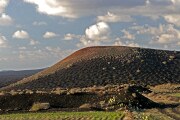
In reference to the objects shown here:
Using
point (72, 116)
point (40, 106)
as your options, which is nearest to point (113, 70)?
point (40, 106)

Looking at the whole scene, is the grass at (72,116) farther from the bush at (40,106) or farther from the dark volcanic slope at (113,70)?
the dark volcanic slope at (113,70)

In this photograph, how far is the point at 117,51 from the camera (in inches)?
5384

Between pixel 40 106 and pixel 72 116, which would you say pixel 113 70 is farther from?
pixel 72 116

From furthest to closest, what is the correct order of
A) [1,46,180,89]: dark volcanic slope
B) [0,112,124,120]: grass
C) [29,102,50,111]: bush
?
[1,46,180,89]: dark volcanic slope → [29,102,50,111]: bush → [0,112,124,120]: grass

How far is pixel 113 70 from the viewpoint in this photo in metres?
116

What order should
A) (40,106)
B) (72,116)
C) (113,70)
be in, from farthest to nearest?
(113,70)
(40,106)
(72,116)

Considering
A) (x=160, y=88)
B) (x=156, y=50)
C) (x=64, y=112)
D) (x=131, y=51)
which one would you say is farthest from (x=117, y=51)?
(x=64, y=112)

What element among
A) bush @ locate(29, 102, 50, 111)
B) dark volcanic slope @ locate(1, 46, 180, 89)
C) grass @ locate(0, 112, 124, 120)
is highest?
dark volcanic slope @ locate(1, 46, 180, 89)

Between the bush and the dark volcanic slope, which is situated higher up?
the dark volcanic slope

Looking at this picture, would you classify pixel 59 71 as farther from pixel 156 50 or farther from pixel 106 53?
pixel 156 50

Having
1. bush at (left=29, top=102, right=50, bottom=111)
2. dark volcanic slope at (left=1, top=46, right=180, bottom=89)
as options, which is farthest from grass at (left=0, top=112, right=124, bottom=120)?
dark volcanic slope at (left=1, top=46, right=180, bottom=89)

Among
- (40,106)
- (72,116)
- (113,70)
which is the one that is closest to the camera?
(72,116)

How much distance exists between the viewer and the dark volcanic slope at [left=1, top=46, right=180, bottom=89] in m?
109

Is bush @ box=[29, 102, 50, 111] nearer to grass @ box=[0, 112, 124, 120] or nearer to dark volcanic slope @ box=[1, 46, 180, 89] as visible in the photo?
grass @ box=[0, 112, 124, 120]
